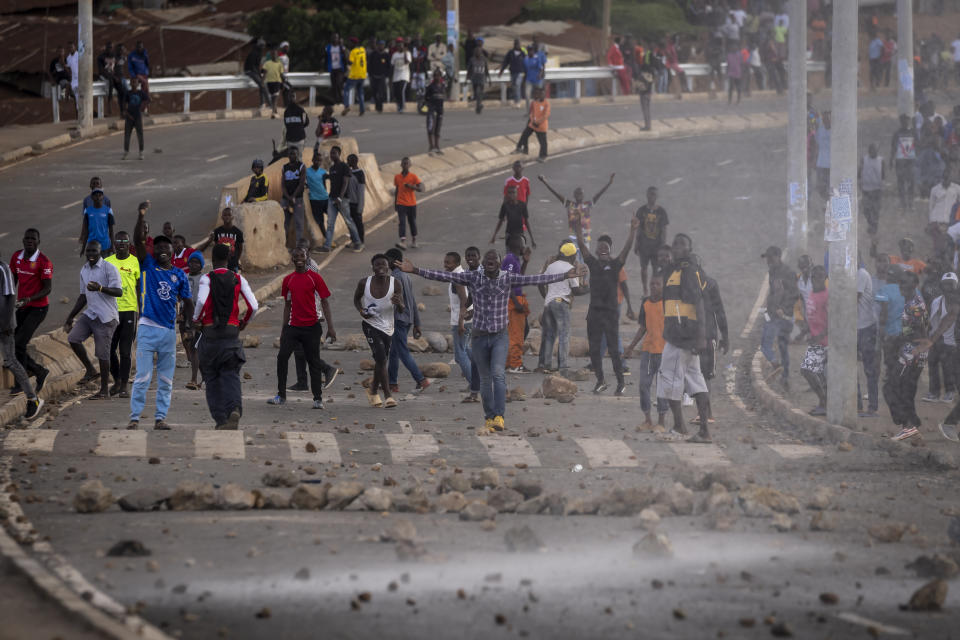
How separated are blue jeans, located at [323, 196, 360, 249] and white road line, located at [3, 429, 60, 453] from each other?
1090 cm

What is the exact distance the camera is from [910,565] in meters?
8.04

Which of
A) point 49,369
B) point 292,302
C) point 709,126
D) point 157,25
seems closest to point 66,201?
point 49,369

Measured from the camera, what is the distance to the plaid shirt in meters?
12.6

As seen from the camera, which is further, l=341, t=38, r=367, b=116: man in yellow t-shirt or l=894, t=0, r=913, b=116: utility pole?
l=341, t=38, r=367, b=116: man in yellow t-shirt

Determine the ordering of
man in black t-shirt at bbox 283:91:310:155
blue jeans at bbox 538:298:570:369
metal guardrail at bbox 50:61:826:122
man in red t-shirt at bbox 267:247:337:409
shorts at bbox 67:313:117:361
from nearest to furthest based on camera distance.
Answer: man in red t-shirt at bbox 267:247:337:409, shorts at bbox 67:313:117:361, blue jeans at bbox 538:298:570:369, man in black t-shirt at bbox 283:91:310:155, metal guardrail at bbox 50:61:826:122

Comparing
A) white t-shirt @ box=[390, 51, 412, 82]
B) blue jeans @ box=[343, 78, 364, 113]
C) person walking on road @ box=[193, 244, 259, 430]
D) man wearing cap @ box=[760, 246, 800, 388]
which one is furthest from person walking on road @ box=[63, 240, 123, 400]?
white t-shirt @ box=[390, 51, 412, 82]

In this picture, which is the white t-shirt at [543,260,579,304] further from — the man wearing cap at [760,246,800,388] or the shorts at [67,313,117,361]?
the shorts at [67,313,117,361]

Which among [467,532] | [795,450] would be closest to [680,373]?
[795,450]

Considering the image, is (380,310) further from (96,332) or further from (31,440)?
(31,440)

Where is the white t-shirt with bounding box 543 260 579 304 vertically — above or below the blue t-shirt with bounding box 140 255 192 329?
below

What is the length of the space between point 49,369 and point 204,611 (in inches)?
342

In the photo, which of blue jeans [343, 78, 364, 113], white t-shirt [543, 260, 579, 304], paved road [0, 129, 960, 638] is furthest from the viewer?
blue jeans [343, 78, 364, 113]

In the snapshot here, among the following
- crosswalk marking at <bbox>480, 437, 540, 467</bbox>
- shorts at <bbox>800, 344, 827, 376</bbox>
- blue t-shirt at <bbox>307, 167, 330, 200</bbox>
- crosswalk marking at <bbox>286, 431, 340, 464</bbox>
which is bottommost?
crosswalk marking at <bbox>480, 437, 540, 467</bbox>

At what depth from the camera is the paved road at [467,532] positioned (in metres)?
6.99
